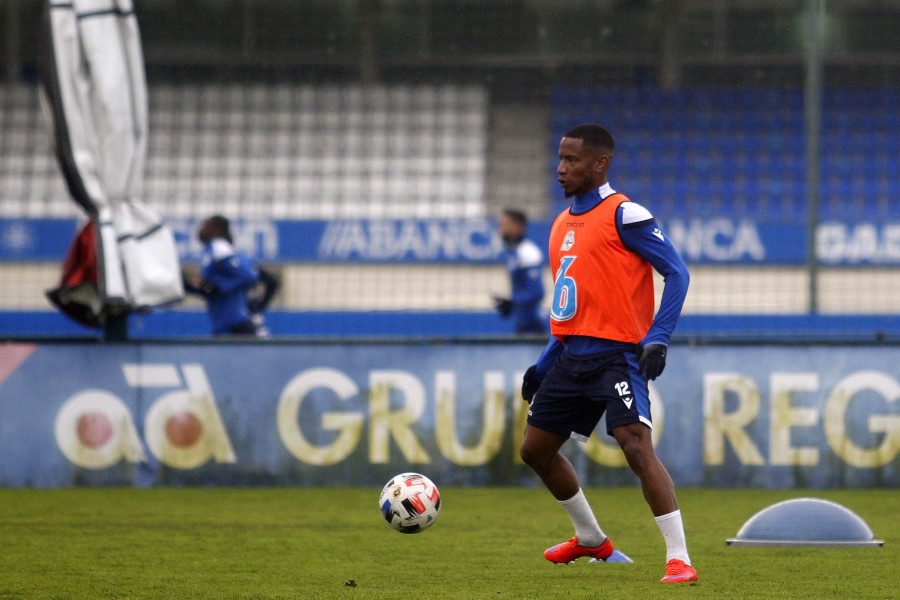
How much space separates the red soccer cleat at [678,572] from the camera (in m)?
4.23

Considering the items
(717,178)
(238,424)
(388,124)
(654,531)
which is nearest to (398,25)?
(388,124)

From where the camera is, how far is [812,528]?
5.19 m

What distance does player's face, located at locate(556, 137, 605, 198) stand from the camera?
4508mm

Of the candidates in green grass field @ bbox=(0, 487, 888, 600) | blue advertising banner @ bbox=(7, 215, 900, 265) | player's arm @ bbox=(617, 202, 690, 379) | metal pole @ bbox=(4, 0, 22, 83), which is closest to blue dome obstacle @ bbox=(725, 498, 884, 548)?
green grass field @ bbox=(0, 487, 888, 600)

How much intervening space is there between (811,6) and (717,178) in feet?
18.3

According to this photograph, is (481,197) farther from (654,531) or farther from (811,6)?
(654,531)

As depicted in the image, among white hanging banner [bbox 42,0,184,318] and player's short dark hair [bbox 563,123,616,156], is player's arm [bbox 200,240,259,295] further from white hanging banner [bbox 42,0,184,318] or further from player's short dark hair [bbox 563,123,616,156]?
player's short dark hair [bbox 563,123,616,156]

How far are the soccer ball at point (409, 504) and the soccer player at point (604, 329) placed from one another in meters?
0.56

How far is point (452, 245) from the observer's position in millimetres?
14102

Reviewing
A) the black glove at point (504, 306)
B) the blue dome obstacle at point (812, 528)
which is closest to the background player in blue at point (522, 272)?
the black glove at point (504, 306)

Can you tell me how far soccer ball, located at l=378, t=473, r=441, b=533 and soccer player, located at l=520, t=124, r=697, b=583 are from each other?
56 cm

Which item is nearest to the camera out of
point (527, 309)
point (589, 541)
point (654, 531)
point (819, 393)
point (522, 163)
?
point (589, 541)

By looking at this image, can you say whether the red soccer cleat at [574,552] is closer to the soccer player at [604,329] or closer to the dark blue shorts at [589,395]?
the soccer player at [604,329]

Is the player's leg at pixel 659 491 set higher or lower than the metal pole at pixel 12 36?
lower
